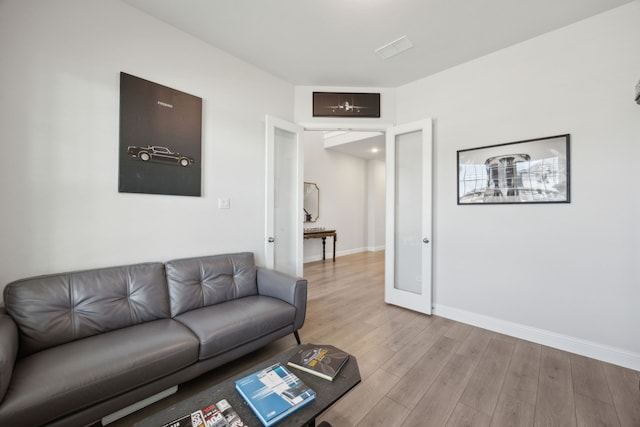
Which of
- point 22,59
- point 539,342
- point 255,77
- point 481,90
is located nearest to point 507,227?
point 539,342

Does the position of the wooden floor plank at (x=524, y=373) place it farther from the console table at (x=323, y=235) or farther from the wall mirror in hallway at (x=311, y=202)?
the wall mirror in hallway at (x=311, y=202)

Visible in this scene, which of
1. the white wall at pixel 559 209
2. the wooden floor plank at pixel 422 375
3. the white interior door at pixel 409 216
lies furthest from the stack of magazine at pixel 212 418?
the white wall at pixel 559 209

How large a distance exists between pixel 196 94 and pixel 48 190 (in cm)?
143

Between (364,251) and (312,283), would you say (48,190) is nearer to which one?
(312,283)

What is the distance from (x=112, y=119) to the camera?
205 cm

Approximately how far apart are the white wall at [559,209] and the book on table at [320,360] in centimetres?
213

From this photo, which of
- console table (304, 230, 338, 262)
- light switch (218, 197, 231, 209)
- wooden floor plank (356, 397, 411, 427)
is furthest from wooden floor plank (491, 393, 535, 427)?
console table (304, 230, 338, 262)

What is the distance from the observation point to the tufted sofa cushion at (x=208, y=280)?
Result: 2.14m

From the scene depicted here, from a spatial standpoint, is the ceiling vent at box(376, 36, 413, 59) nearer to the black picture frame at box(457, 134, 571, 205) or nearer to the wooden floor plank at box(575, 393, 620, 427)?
the black picture frame at box(457, 134, 571, 205)

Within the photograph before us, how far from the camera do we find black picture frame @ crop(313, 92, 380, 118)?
338 centimetres

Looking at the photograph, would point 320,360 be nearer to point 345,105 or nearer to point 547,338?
point 547,338

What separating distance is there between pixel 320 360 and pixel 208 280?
137 cm

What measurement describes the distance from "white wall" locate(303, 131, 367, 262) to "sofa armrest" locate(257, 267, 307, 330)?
3752mm

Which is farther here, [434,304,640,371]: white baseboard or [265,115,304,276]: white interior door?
[265,115,304,276]: white interior door
